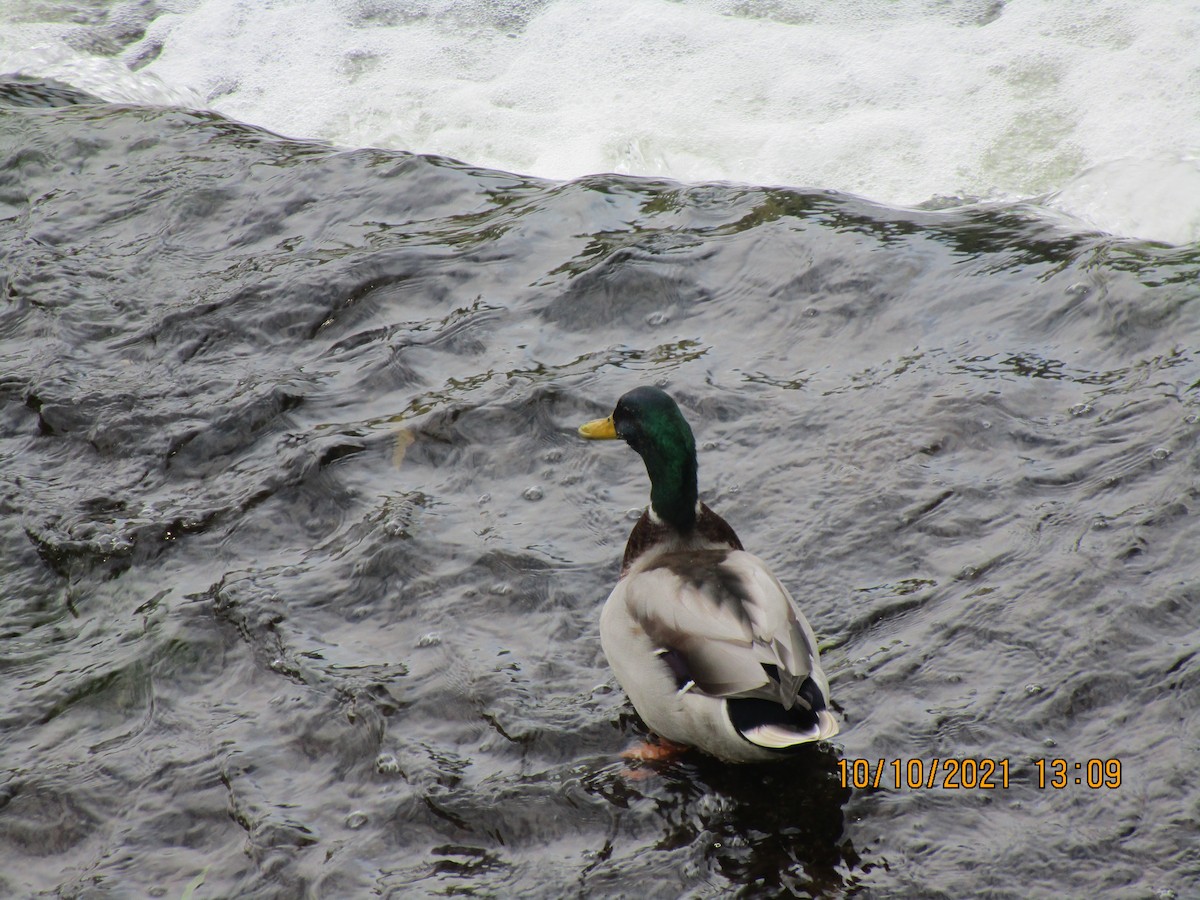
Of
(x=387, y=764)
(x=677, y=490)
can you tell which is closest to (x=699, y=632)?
(x=677, y=490)

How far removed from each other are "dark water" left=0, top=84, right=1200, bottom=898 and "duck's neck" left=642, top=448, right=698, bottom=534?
0.49 m

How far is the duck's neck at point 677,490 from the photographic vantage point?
392 cm

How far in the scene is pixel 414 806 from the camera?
339 cm

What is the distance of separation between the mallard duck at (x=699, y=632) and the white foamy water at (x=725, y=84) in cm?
317

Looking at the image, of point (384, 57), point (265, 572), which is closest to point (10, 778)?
point (265, 572)

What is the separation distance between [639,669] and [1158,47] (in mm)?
6378

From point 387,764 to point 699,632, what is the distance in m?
1.01

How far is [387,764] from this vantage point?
354cm

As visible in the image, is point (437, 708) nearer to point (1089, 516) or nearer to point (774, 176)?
point (1089, 516)

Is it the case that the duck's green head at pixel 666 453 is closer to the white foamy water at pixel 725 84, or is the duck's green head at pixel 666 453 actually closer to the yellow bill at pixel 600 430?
the yellow bill at pixel 600 430

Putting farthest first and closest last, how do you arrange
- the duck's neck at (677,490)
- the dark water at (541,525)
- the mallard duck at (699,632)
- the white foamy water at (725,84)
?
1. the white foamy water at (725,84)
2. the duck's neck at (677,490)
3. the dark water at (541,525)
4. the mallard duck at (699,632)

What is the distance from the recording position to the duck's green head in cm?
393
